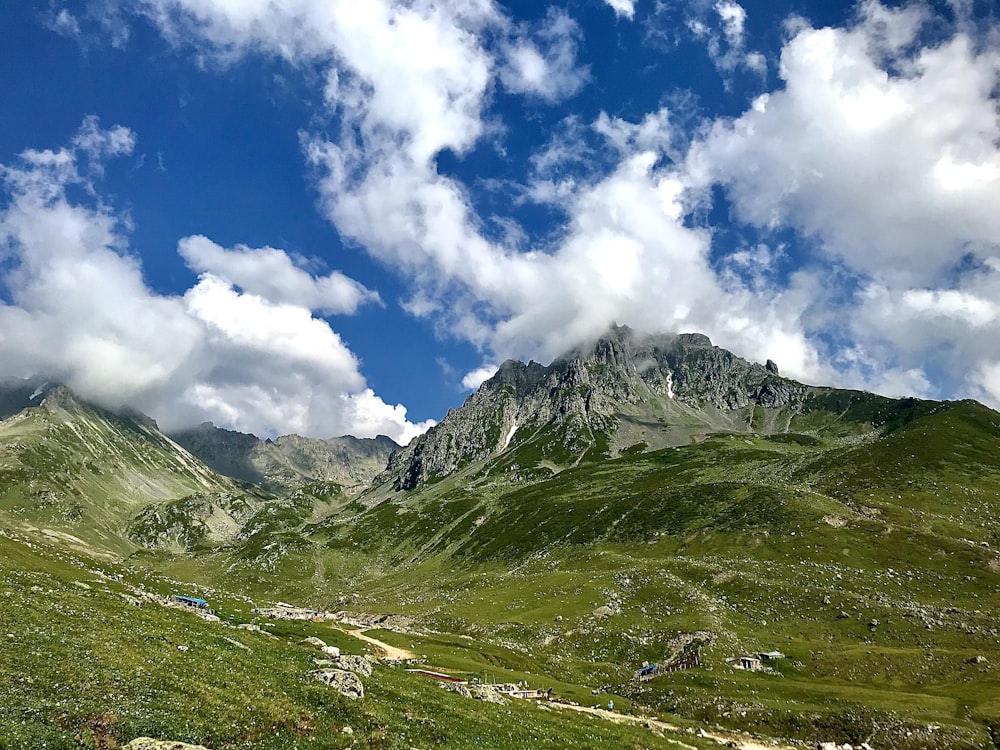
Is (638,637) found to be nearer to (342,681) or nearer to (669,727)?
(669,727)

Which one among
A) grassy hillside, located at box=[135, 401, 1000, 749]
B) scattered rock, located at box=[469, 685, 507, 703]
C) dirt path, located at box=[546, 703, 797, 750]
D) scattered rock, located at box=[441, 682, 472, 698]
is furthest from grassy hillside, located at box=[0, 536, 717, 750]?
grassy hillside, located at box=[135, 401, 1000, 749]

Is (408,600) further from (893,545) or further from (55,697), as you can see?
(55,697)

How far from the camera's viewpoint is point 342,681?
28922 millimetres

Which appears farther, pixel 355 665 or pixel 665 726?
pixel 665 726

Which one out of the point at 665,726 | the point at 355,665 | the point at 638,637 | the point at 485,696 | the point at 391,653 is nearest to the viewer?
the point at 355,665

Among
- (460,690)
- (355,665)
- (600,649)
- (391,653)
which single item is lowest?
(391,653)

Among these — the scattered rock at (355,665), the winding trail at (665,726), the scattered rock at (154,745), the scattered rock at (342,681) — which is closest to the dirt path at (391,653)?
the scattered rock at (355,665)

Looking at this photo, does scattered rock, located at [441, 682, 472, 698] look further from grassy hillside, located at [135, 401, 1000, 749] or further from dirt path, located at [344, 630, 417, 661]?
grassy hillside, located at [135, 401, 1000, 749]

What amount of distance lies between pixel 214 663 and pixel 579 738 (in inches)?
783

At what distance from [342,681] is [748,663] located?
57.2 meters

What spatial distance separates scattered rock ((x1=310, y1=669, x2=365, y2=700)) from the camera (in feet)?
90.2

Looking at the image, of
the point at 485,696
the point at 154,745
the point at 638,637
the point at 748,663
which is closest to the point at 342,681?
the point at 154,745

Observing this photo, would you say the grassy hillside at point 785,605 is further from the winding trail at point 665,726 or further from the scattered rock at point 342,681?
the scattered rock at point 342,681

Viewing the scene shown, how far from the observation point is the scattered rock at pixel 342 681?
27500 millimetres
